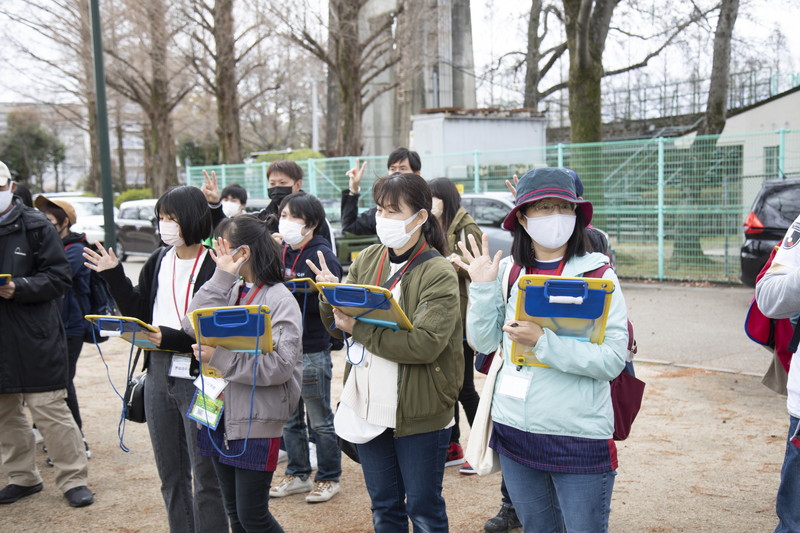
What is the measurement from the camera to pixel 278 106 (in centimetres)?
5516

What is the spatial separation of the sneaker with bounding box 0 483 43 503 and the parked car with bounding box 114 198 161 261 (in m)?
16.2

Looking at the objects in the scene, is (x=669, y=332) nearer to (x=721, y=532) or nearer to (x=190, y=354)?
(x=721, y=532)

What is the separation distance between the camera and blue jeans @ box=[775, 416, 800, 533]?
309 cm

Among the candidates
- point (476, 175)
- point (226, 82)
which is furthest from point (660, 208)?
point (226, 82)

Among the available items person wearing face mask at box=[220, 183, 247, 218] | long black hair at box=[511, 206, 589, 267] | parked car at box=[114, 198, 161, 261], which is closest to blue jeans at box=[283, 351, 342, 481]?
long black hair at box=[511, 206, 589, 267]

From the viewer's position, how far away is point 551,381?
283 cm

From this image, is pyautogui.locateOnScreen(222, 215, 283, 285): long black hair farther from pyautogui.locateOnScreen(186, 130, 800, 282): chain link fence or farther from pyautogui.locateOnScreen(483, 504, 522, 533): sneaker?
pyautogui.locateOnScreen(186, 130, 800, 282): chain link fence

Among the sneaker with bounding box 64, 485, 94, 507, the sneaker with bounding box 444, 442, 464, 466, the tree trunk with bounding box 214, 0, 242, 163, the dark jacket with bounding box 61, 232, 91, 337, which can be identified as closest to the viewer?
the sneaker with bounding box 64, 485, 94, 507

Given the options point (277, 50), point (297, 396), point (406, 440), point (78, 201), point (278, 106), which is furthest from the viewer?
point (278, 106)

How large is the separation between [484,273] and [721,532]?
2.34m

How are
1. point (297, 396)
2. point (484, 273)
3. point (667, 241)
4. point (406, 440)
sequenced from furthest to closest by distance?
point (667, 241), point (297, 396), point (406, 440), point (484, 273)

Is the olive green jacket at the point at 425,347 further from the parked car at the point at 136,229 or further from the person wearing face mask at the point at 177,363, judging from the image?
the parked car at the point at 136,229

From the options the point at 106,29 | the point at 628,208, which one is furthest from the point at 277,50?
the point at 628,208

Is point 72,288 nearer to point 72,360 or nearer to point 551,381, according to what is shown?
point 72,360
